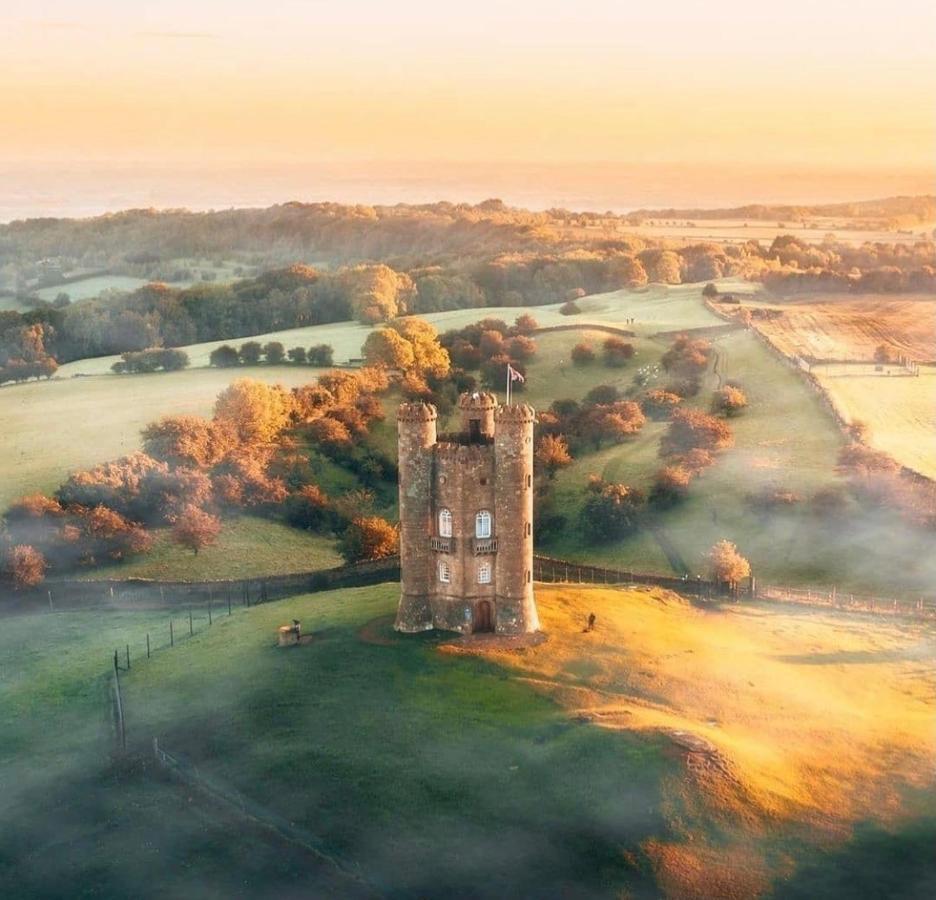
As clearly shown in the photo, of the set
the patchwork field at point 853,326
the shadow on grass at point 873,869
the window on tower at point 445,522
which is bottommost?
the shadow on grass at point 873,869

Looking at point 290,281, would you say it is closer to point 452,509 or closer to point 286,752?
point 452,509

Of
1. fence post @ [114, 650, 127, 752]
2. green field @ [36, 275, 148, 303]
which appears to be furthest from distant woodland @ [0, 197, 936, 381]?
fence post @ [114, 650, 127, 752]

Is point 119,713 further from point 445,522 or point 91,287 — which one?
point 91,287

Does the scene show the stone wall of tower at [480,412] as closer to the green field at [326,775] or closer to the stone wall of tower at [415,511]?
the stone wall of tower at [415,511]

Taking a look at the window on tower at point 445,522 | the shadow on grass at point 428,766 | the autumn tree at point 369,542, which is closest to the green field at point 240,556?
the autumn tree at point 369,542

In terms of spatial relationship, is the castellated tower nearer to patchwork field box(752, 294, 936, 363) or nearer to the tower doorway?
the tower doorway

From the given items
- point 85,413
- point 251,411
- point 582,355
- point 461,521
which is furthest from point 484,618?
point 582,355
